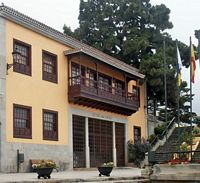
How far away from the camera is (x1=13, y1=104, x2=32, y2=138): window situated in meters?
24.3

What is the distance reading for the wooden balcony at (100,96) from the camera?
94.1 ft

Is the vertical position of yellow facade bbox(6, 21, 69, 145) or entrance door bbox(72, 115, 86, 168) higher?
yellow facade bbox(6, 21, 69, 145)

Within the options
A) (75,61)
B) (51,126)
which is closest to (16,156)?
(51,126)

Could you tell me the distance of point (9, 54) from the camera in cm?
2425

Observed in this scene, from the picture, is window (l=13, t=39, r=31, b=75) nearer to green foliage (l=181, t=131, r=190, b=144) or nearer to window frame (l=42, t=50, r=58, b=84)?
window frame (l=42, t=50, r=58, b=84)

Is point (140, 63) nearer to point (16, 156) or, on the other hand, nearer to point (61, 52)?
point (61, 52)

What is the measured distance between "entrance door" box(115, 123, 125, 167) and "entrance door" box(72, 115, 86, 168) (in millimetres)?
4671

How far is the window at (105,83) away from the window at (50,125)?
4.47m

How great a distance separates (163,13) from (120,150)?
14.0 metres

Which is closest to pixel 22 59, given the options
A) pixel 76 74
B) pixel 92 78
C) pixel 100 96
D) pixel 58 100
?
pixel 58 100

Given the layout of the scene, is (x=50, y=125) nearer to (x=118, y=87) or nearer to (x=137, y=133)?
(x=118, y=87)

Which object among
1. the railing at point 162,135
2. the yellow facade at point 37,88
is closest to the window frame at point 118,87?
the yellow facade at point 37,88

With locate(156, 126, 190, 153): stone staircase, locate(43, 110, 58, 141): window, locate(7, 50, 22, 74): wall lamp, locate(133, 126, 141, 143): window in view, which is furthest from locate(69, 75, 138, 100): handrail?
locate(7, 50, 22, 74): wall lamp

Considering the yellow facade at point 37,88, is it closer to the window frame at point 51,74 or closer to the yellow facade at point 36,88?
the yellow facade at point 36,88
